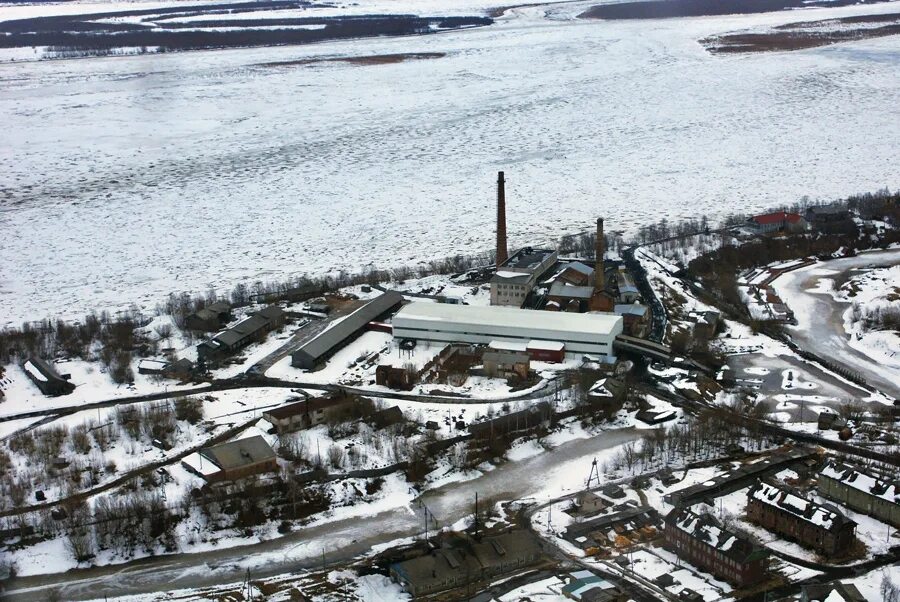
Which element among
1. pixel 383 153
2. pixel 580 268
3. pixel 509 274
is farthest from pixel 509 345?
pixel 383 153

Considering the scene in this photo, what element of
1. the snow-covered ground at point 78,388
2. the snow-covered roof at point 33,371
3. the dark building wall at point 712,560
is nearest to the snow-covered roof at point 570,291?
the snow-covered ground at point 78,388

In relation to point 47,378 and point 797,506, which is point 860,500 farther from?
point 47,378

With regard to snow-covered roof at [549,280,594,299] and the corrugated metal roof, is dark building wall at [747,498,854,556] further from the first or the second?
snow-covered roof at [549,280,594,299]

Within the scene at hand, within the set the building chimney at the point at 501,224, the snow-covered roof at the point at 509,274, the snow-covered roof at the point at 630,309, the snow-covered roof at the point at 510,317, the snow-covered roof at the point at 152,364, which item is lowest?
the snow-covered roof at the point at 152,364

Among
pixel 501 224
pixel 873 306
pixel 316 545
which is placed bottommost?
pixel 316 545

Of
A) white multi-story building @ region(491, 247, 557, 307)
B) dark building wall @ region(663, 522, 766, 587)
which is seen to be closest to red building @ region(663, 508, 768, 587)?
dark building wall @ region(663, 522, 766, 587)

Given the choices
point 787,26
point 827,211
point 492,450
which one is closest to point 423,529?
point 492,450

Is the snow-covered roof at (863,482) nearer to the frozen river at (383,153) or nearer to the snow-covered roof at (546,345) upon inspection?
the snow-covered roof at (546,345)
